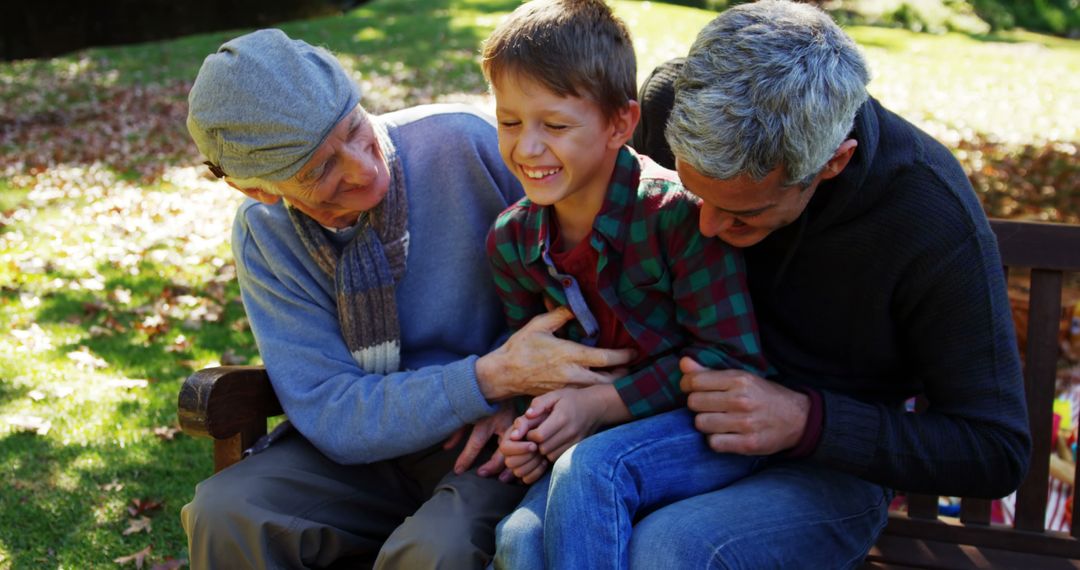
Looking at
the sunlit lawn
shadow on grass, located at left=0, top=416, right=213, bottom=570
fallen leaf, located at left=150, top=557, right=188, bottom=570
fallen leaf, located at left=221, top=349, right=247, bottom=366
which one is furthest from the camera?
fallen leaf, located at left=221, top=349, right=247, bottom=366

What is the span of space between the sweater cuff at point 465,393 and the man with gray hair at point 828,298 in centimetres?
40

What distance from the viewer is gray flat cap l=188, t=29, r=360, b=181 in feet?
8.11

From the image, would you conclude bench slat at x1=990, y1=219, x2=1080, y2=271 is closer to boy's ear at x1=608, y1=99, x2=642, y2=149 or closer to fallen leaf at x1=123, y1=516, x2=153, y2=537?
boy's ear at x1=608, y1=99, x2=642, y2=149

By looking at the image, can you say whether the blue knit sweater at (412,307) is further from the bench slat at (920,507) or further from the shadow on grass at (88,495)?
the shadow on grass at (88,495)

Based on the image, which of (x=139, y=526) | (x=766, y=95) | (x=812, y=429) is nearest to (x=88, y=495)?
(x=139, y=526)

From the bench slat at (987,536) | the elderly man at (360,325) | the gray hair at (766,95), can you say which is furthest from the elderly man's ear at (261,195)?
the bench slat at (987,536)

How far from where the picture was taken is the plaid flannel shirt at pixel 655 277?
2410 millimetres

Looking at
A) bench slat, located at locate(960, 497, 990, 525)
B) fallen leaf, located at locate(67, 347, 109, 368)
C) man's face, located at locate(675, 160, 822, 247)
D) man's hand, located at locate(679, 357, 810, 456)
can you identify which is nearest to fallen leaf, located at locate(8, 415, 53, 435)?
fallen leaf, located at locate(67, 347, 109, 368)

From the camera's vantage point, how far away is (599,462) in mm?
2236

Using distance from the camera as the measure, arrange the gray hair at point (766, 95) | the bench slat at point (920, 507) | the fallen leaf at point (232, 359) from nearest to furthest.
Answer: the gray hair at point (766, 95)
the bench slat at point (920, 507)
the fallen leaf at point (232, 359)

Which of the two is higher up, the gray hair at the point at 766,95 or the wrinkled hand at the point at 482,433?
the gray hair at the point at 766,95

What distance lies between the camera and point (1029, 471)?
285cm

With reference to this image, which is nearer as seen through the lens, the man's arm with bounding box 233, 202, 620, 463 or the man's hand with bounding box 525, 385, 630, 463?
the man's hand with bounding box 525, 385, 630, 463

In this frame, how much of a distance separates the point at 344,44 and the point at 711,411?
14.2m
